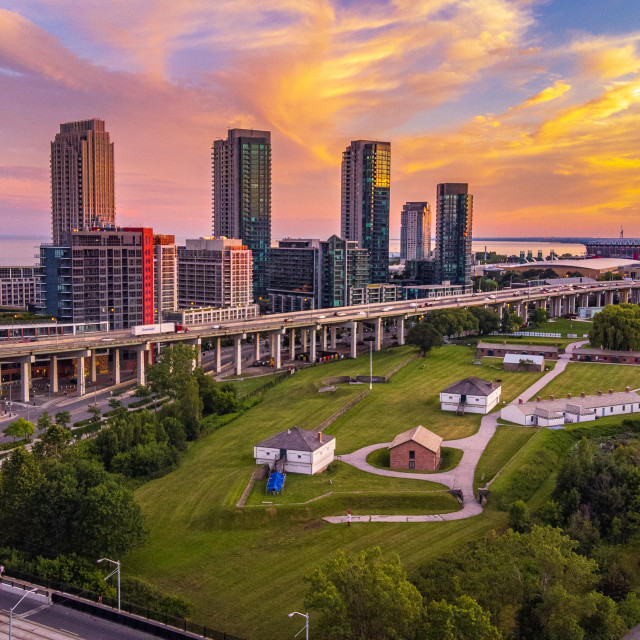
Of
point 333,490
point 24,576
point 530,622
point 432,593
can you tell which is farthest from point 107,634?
point 333,490

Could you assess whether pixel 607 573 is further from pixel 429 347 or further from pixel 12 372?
pixel 12 372

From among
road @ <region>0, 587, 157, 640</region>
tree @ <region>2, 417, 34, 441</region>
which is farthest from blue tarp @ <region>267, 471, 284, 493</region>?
tree @ <region>2, 417, 34, 441</region>

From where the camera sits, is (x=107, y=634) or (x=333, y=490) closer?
(x=107, y=634)

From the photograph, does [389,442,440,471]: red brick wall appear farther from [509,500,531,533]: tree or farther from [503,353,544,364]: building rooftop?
[503,353,544,364]: building rooftop

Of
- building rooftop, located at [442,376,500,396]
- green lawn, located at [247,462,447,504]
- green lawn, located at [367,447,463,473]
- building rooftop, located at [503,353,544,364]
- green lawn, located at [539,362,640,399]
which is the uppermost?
building rooftop, located at [503,353,544,364]

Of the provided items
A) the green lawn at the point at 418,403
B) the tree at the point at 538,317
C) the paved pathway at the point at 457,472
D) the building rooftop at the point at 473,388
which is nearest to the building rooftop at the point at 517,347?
the green lawn at the point at 418,403

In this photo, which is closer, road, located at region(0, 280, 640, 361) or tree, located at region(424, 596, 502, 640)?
tree, located at region(424, 596, 502, 640)

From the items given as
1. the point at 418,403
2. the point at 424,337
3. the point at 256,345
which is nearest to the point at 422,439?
the point at 418,403

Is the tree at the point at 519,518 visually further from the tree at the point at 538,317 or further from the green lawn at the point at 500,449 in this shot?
the tree at the point at 538,317
